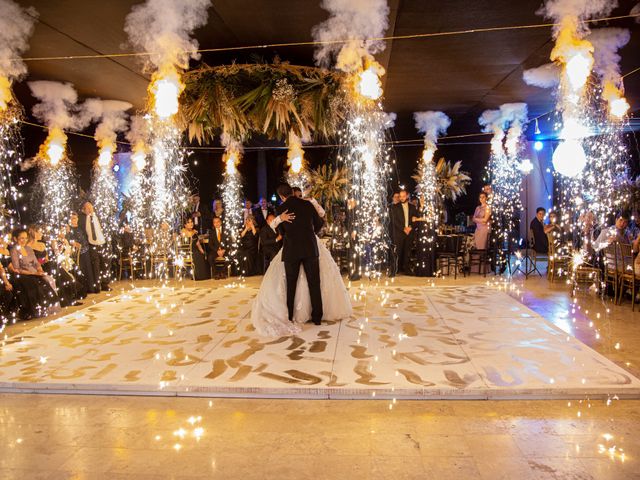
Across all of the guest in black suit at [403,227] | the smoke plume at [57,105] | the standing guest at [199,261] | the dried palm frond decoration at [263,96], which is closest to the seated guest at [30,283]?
the smoke plume at [57,105]

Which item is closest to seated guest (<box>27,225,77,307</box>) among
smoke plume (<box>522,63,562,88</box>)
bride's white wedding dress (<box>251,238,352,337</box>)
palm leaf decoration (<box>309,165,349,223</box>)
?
bride's white wedding dress (<box>251,238,352,337</box>)

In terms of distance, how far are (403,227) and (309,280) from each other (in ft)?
18.0

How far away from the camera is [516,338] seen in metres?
5.56

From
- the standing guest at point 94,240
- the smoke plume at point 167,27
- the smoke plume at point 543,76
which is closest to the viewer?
the smoke plume at point 167,27

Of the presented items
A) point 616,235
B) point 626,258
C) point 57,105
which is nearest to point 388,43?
point 626,258

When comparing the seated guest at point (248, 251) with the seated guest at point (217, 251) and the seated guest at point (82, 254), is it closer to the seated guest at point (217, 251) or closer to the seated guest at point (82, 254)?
the seated guest at point (217, 251)

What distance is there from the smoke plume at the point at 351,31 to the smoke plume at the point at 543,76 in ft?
10.5

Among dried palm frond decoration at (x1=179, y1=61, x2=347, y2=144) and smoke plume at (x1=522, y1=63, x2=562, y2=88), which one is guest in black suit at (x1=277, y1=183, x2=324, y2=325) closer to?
dried palm frond decoration at (x1=179, y1=61, x2=347, y2=144)

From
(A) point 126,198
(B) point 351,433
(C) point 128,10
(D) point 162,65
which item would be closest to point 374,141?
(D) point 162,65

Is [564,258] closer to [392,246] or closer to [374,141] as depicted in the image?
[392,246]

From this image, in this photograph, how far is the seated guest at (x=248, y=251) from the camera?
11.4m

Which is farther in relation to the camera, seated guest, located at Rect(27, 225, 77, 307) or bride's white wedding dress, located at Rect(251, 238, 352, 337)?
seated guest, located at Rect(27, 225, 77, 307)

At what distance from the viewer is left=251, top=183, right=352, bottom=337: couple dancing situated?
6.11 metres

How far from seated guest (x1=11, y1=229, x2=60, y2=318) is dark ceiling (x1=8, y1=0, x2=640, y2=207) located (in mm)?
2439
